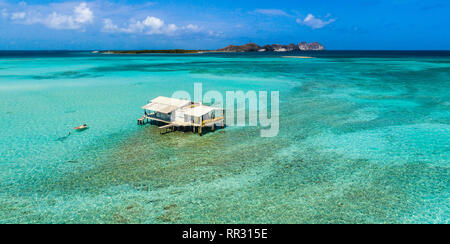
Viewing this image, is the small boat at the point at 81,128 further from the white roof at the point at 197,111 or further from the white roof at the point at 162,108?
the white roof at the point at 197,111

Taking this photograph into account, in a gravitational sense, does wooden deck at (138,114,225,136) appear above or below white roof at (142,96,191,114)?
below

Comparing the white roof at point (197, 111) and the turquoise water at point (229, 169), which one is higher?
the white roof at point (197, 111)

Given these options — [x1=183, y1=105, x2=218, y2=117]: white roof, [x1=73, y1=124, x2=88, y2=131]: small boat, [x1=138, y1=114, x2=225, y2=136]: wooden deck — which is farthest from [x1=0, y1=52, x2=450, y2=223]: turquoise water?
[x1=183, y1=105, x2=218, y2=117]: white roof

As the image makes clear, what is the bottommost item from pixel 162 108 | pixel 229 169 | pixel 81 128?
pixel 229 169

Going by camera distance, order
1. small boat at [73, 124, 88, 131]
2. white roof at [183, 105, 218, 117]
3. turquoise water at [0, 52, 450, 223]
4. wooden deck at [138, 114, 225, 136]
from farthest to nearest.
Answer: small boat at [73, 124, 88, 131]
wooden deck at [138, 114, 225, 136]
white roof at [183, 105, 218, 117]
turquoise water at [0, 52, 450, 223]

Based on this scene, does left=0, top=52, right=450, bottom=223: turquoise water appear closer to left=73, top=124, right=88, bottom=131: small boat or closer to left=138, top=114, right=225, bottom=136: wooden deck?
left=138, top=114, right=225, bottom=136: wooden deck

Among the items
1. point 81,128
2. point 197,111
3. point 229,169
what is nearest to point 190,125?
point 197,111

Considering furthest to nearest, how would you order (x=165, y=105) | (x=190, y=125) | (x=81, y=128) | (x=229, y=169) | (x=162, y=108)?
(x=165, y=105) → (x=162, y=108) → (x=81, y=128) → (x=190, y=125) → (x=229, y=169)

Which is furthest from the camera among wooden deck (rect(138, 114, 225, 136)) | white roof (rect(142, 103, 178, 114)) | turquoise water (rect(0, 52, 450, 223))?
white roof (rect(142, 103, 178, 114))

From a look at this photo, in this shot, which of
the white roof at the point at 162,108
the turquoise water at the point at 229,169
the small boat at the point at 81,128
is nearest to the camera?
the turquoise water at the point at 229,169

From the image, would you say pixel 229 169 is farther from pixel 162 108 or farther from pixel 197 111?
pixel 162 108

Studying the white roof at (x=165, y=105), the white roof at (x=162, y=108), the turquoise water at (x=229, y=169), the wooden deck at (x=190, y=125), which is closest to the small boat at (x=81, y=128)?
the turquoise water at (x=229, y=169)

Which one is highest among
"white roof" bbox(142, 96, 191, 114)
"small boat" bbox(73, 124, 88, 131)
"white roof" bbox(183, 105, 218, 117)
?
"white roof" bbox(142, 96, 191, 114)
